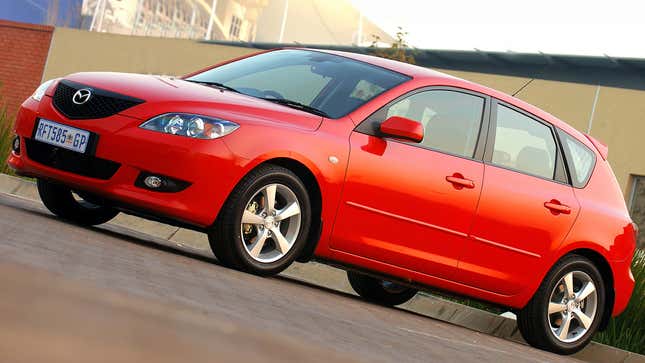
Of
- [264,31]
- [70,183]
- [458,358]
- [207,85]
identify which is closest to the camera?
[458,358]

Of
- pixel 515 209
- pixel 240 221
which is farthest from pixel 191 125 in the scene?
pixel 515 209

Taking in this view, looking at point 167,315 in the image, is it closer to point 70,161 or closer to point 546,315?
point 70,161

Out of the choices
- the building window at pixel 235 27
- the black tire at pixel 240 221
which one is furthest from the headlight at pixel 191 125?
the building window at pixel 235 27

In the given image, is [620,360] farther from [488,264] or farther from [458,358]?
[458,358]

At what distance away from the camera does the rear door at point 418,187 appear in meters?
8.28

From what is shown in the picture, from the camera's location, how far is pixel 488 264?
9.02m

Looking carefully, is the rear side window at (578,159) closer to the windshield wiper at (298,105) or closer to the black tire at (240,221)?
the windshield wiper at (298,105)

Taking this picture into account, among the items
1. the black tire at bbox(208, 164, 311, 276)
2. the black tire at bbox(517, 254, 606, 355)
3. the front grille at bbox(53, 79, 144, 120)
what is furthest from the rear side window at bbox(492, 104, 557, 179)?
the front grille at bbox(53, 79, 144, 120)

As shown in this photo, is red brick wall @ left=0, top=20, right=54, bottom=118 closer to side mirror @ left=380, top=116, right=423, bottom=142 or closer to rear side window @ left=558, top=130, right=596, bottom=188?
rear side window @ left=558, top=130, right=596, bottom=188

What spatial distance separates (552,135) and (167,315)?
553 cm

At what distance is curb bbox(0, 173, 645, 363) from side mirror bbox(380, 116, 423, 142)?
2.70 metres

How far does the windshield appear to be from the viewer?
27.9 ft

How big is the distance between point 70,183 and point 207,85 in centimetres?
125

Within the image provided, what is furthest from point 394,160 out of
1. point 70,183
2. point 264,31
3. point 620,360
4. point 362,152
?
point 264,31
